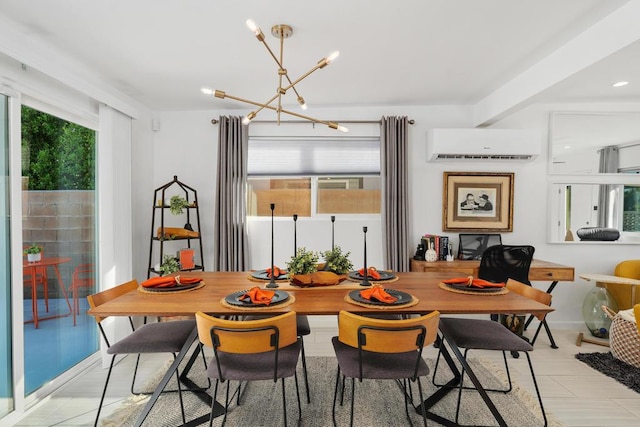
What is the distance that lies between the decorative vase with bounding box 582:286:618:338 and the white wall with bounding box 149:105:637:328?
0.92 feet

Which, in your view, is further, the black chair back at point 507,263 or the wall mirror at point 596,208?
the wall mirror at point 596,208

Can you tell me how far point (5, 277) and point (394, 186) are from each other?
3203 mm

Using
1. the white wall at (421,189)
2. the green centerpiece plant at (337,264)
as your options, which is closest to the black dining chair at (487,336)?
the green centerpiece plant at (337,264)

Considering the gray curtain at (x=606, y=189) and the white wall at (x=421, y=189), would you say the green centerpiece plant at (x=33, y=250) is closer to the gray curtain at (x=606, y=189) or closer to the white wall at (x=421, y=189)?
the white wall at (x=421, y=189)

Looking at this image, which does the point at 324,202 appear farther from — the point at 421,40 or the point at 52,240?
the point at 52,240

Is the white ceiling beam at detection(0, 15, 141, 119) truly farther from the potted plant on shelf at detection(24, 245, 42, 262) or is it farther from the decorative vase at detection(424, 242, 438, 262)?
the decorative vase at detection(424, 242, 438, 262)

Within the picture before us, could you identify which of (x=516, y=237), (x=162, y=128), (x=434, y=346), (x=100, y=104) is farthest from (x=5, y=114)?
(x=516, y=237)

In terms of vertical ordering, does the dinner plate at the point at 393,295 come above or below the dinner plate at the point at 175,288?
above

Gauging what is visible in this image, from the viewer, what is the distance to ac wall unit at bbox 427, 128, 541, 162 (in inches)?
135

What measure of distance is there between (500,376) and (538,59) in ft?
8.04

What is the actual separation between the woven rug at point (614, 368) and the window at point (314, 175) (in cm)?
231

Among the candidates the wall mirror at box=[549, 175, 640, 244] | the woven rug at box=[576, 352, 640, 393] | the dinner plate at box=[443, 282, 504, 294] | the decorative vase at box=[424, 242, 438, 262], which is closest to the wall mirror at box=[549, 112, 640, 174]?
the wall mirror at box=[549, 175, 640, 244]

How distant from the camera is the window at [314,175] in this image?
3797mm

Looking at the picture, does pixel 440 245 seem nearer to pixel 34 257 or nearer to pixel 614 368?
pixel 614 368
